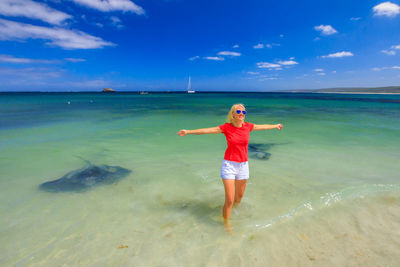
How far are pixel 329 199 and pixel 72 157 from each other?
31.1ft

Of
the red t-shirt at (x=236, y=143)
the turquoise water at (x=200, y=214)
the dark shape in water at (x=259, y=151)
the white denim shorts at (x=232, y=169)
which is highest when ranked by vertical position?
the red t-shirt at (x=236, y=143)

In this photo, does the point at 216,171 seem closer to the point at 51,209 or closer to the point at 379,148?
the point at 51,209

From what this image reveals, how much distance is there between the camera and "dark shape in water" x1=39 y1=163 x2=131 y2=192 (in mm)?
5781

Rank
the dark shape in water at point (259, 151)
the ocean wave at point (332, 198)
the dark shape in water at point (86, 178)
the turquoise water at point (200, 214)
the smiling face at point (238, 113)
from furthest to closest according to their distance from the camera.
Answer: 1. the dark shape in water at point (259, 151)
2. the dark shape in water at point (86, 178)
3. the ocean wave at point (332, 198)
4. the smiling face at point (238, 113)
5. the turquoise water at point (200, 214)

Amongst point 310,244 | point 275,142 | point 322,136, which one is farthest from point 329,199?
point 322,136

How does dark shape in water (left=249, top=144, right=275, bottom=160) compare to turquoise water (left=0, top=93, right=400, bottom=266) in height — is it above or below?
above

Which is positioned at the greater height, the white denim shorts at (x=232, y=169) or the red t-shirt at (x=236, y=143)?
the red t-shirt at (x=236, y=143)

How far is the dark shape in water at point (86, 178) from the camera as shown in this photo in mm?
5781

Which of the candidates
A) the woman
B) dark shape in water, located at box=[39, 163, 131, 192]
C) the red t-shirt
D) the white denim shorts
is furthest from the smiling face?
dark shape in water, located at box=[39, 163, 131, 192]

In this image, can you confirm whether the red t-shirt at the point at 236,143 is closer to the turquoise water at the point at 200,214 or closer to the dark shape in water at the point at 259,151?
the turquoise water at the point at 200,214

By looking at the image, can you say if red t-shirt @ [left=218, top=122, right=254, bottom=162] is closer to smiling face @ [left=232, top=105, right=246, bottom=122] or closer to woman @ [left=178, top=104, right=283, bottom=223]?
woman @ [left=178, top=104, right=283, bottom=223]

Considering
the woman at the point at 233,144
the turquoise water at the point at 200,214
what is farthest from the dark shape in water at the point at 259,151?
the woman at the point at 233,144

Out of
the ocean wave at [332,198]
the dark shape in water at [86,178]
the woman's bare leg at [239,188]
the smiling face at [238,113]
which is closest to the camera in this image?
the smiling face at [238,113]

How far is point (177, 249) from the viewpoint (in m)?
3.55
